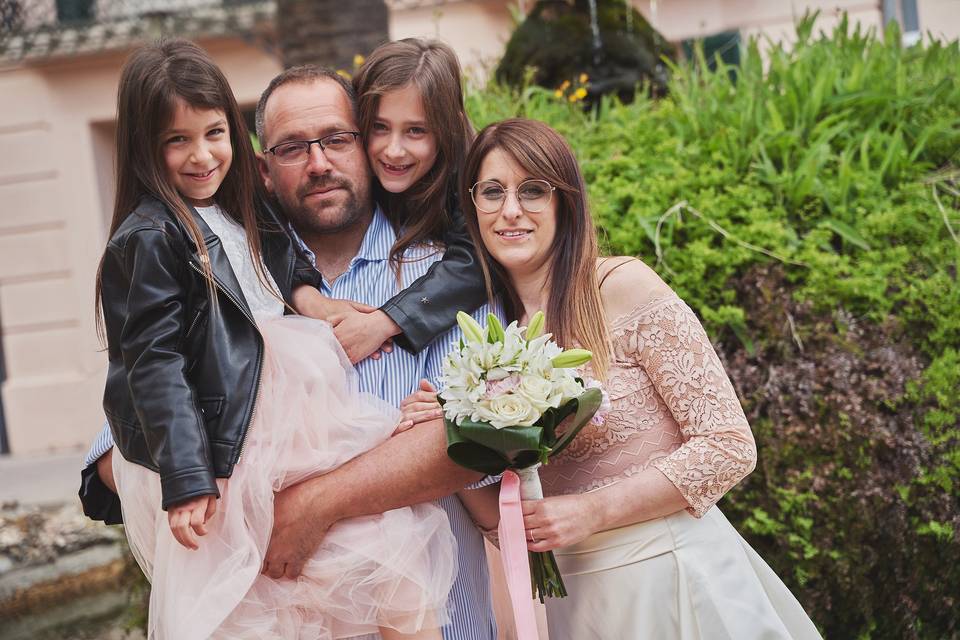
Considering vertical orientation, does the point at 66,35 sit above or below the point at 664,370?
above

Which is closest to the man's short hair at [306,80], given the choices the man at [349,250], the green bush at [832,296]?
the man at [349,250]

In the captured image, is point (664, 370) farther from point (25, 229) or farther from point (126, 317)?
point (25, 229)

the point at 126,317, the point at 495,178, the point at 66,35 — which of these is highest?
the point at 66,35

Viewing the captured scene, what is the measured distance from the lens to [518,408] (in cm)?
248

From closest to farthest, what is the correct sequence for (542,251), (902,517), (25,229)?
(542,251)
(902,517)
(25,229)

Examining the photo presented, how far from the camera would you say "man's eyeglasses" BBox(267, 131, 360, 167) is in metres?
3.26

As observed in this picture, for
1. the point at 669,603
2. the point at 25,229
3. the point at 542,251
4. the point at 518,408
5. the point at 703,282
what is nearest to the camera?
the point at 518,408

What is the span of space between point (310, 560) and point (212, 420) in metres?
0.48

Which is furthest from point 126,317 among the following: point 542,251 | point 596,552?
point 596,552

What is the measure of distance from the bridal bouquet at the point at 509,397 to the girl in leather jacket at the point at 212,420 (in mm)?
333

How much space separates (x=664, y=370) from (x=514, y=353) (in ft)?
1.82

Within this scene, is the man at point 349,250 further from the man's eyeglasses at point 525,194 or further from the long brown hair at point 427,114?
the man's eyeglasses at point 525,194

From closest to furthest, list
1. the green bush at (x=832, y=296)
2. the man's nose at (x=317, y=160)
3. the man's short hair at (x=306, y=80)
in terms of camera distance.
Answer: the man's nose at (x=317, y=160)
the man's short hair at (x=306, y=80)
the green bush at (x=832, y=296)

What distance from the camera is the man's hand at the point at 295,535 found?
2666 mm
